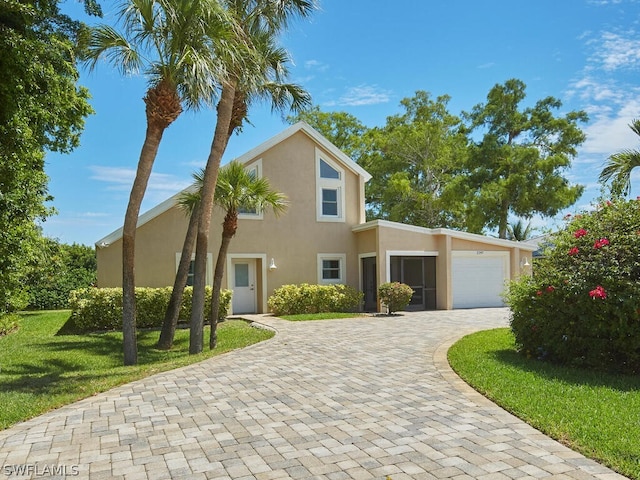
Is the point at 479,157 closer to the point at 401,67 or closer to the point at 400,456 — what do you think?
the point at 401,67

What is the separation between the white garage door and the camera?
20.4m

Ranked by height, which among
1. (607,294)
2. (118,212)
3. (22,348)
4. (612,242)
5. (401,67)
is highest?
(401,67)

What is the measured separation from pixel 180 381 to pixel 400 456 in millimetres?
4288

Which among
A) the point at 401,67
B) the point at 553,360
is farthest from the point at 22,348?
the point at 401,67

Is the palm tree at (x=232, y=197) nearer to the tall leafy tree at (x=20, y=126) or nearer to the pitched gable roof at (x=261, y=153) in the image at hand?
the tall leafy tree at (x=20, y=126)

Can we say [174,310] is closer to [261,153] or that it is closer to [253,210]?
[253,210]

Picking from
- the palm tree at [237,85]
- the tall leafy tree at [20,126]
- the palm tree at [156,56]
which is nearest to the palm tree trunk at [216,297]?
the palm tree at [237,85]

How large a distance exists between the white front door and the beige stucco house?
39 mm

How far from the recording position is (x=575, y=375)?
7.32 m

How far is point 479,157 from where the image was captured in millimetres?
29719

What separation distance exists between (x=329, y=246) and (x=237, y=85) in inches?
378

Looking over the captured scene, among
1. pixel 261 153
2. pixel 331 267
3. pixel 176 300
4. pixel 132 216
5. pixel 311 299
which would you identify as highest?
pixel 261 153

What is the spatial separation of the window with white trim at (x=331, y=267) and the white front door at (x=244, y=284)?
2685mm

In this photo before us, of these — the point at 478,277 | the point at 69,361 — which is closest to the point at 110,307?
the point at 69,361
